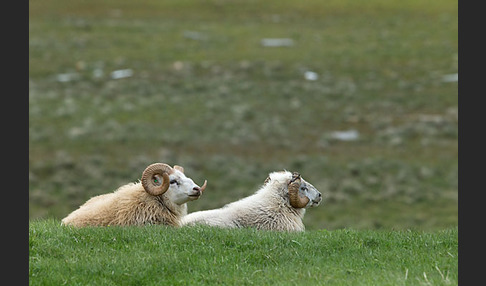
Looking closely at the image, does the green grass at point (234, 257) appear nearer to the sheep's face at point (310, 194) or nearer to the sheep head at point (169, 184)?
the sheep head at point (169, 184)

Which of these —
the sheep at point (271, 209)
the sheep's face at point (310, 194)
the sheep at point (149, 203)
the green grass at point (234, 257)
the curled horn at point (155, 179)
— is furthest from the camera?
the sheep's face at point (310, 194)

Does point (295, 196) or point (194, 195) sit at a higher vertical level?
point (194, 195)

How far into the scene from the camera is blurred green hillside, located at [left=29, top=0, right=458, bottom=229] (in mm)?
43062

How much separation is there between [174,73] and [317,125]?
1899cm

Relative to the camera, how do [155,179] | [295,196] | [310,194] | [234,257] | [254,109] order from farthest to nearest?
[254,109], [310,194], [295,196], [155,179], [234,257]

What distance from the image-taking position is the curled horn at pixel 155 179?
14.2 m

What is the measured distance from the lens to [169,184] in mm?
14391

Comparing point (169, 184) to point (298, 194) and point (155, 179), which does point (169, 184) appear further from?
point (298, 194)

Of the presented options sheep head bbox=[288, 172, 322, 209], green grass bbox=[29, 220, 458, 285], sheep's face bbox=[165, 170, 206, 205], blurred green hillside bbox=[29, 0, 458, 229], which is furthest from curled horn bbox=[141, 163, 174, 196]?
blurred green hillside bbox=[29, 0, 458, 229]

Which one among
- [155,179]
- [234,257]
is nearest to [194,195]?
[155,179]

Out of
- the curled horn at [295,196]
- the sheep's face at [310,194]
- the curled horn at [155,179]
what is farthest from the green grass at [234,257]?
the sheep's face at [310,194]

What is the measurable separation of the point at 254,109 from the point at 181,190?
45.4 metres

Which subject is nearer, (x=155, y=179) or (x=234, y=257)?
(x=234, y=257)

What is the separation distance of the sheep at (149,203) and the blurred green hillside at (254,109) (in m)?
15.0
